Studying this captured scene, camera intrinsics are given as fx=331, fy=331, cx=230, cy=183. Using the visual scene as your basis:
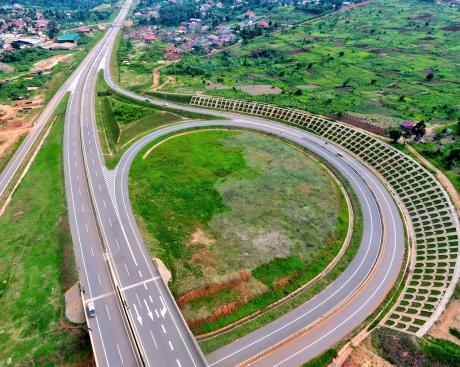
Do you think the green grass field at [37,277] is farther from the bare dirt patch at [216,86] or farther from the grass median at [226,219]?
the bare dirt patch at [216,86]

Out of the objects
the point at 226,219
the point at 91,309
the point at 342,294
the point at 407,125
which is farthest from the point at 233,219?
the point at 407,125

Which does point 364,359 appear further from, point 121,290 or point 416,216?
point 416,216

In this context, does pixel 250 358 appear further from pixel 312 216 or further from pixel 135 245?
pixel 312 216

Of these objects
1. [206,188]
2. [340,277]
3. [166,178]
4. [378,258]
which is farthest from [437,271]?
[166,178]

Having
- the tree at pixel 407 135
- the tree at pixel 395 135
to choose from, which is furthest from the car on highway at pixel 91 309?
the tree at pixel 407 135

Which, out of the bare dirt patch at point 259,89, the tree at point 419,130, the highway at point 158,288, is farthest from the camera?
the bare dirt patch at point 259,89

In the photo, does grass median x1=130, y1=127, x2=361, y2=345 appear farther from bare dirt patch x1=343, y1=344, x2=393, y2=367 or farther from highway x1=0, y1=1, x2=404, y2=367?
Result: bare dirt patch x1=343, y1=344, x2=393, y2=367
